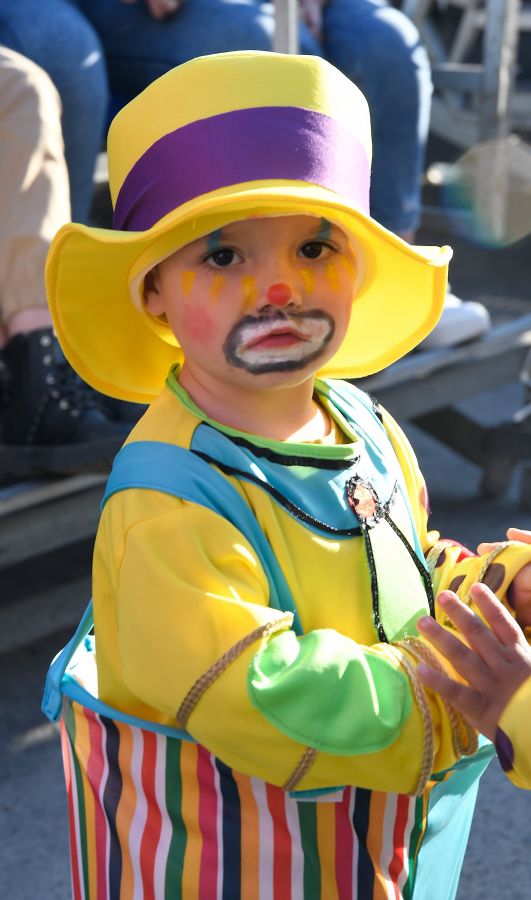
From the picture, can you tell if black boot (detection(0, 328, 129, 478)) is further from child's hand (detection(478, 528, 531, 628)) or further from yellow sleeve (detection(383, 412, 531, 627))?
child's hand (detection(478, 528, 531, 628))

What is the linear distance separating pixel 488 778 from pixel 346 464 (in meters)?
1.52

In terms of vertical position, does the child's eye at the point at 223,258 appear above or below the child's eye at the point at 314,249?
above

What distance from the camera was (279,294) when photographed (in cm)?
137

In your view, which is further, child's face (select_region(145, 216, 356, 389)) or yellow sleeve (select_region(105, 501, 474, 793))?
child's face (select_region(145, 216, 356, 389))

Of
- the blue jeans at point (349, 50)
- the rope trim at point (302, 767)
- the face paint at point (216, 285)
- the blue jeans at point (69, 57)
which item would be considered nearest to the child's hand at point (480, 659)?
the rope trim at point (302, 767)

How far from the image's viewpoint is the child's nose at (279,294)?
137cm

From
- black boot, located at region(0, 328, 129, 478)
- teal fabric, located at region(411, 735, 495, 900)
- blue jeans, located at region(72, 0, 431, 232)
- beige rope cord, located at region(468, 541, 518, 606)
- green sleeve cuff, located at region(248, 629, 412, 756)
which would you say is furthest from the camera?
blue jeans, located at region(72, 0, 431, 232)

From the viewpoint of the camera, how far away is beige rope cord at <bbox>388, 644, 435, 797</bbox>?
131 centimetres

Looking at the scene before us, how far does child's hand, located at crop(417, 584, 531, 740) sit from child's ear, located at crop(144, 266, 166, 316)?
1.57ft

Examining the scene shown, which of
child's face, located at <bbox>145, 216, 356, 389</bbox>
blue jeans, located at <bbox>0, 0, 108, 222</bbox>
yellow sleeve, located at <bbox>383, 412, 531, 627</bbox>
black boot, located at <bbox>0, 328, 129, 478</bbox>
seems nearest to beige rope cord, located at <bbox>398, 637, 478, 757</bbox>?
yellow sleeve, located at <bbox>383, 412, 531, 627</bbox>

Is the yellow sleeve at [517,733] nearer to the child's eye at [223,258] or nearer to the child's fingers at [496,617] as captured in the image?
the child's fingers at [496,617]

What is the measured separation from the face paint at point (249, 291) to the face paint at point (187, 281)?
0.20 feet

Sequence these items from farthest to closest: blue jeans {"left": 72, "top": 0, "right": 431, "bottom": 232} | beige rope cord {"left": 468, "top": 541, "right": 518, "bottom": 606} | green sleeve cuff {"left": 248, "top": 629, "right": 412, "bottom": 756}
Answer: blue jeans {"left": 72, "top": 0, "right": 431, "bottom": 232} < beige rope cord {"left": 468, "top": 541, "right": 518, "bottom": 606} < green sleeve cuff {"left": 248, "top": 629, "right": 412, "bottom": 756}

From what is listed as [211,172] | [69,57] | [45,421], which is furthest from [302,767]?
[69,57]
